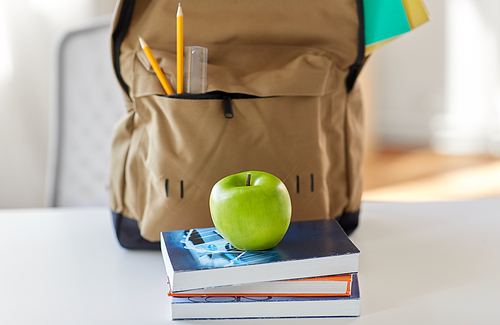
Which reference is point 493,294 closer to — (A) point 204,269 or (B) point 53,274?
(A) point 204,269

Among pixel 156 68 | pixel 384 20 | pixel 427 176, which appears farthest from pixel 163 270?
pixel 427 176

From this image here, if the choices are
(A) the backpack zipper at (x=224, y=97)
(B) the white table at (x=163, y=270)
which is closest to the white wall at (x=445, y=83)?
(B) the white table at (x=163, y=270)

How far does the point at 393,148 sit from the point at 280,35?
2.67m

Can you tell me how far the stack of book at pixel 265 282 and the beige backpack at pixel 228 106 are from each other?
0.15 m

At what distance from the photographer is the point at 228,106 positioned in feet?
2.03

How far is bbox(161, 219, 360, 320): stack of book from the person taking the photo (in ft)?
1.51

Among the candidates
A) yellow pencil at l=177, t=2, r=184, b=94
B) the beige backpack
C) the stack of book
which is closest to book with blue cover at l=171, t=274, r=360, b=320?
the stack of book

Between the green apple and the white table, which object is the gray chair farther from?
the green apple

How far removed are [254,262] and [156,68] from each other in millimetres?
290

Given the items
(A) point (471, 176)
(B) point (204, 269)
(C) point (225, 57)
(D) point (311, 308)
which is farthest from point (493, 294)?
(A) point (471, 176)

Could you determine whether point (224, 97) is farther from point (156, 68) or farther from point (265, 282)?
point (265, 282)

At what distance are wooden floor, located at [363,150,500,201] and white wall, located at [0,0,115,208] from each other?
1.31 m

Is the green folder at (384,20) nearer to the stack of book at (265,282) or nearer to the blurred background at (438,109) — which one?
the stack of book at (265,282)

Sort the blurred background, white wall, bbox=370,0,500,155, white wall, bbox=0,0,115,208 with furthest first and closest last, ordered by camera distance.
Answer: white wall, bbox=370,0,500,155, the blurred background, white wall, bbox=0,0,115,208
